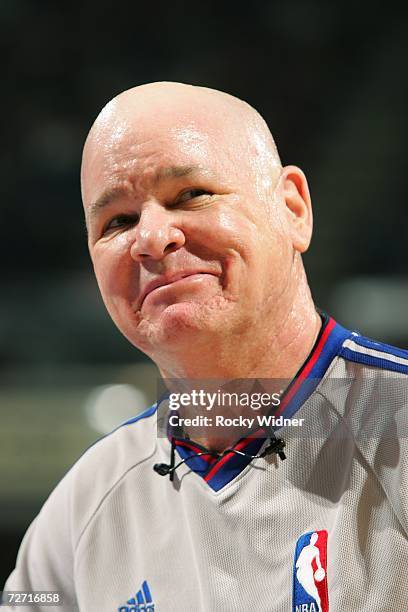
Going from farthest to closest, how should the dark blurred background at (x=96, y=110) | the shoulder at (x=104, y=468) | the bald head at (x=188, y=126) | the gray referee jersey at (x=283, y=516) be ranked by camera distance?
the dark blurred background at (x=96, y=110), the shoulder at (x=104, y=468), the bald head at (x=188, y=126), the gray referee jersey at (x=283, y=516)

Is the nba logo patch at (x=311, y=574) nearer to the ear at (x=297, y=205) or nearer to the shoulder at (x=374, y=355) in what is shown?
the shoulder at (x=374, y=355)

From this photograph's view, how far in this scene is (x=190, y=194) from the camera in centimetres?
90

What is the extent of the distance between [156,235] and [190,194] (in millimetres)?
74

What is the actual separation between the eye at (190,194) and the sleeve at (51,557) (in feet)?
1.54

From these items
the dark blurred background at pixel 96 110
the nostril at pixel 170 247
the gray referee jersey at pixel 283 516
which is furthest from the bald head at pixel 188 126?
the dark blurred background at pixel 96 110

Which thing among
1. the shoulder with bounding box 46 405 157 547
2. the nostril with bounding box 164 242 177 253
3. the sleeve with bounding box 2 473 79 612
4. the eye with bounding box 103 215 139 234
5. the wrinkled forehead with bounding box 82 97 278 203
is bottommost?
the sleeve with bounding box 2 473 79 612

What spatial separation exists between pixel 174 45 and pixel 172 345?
2.68 meters

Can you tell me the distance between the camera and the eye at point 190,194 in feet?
2.93

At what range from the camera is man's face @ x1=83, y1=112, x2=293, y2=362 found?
86 cm

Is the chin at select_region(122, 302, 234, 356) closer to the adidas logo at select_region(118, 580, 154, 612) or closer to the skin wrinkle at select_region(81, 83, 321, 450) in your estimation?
the skin wrinkle at select_region(81, 83, 321, 450)

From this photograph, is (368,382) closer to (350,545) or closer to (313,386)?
(313,386)

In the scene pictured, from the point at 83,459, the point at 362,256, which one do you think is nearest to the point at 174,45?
the point at 362,256

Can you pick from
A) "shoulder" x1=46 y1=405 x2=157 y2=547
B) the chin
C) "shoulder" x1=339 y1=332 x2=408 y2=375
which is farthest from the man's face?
"shoulder" x1=46 y1=405 x2=157 y2=547

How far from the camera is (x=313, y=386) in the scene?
0.92 metres
